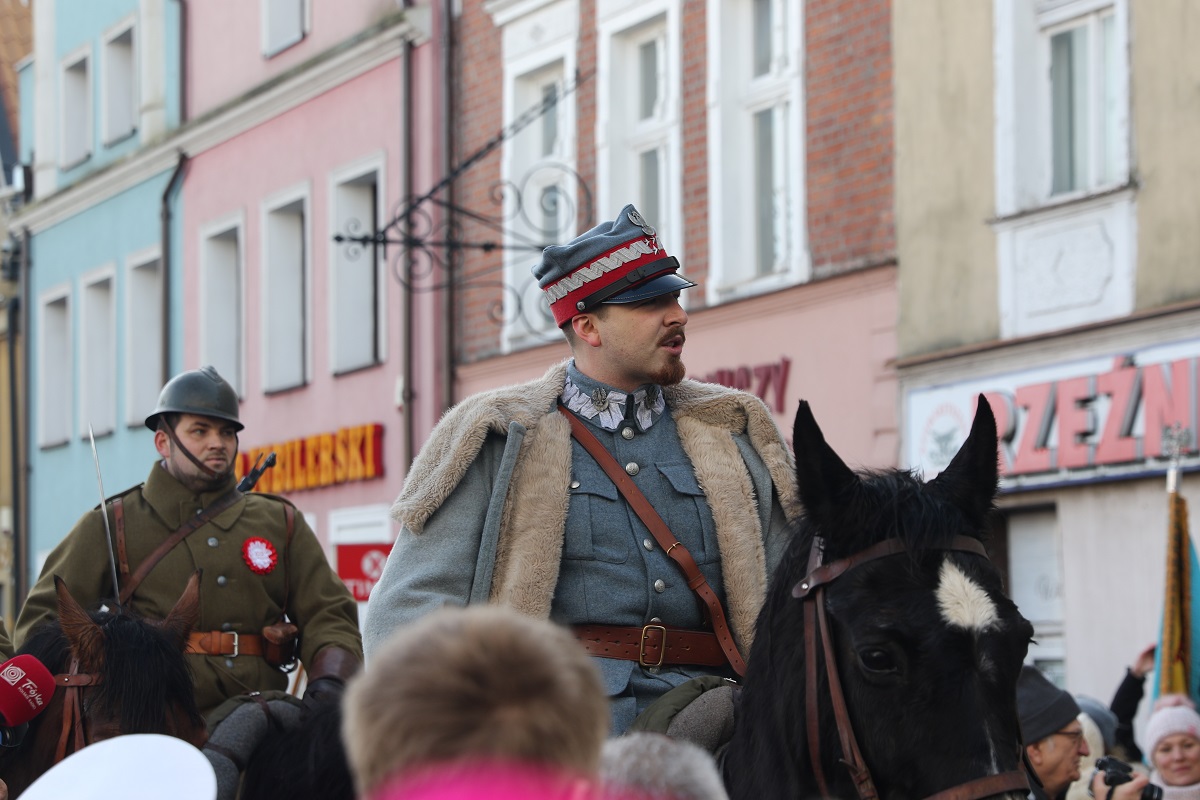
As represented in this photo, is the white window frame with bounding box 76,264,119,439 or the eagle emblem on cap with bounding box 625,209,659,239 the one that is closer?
the eagle emblem on cap with bounding box 625,209,659,239

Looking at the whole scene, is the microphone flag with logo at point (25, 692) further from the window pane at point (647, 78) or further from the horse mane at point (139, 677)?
the window pane at point (647, 78)

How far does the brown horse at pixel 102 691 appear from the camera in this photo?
6.01 metres

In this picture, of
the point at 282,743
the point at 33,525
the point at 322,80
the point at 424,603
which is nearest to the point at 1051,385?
the point at 282,743

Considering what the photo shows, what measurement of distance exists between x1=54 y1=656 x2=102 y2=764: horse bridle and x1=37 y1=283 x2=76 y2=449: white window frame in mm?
22980

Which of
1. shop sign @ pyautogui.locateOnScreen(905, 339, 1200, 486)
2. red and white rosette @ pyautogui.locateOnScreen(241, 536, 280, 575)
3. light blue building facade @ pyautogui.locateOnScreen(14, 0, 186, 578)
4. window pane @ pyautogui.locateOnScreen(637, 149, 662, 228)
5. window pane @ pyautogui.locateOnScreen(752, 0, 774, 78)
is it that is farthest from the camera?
light blue building facade @ pyautogui.locateOnScreen(14, 0, 186, 578)

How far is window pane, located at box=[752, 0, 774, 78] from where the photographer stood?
16.5 meters

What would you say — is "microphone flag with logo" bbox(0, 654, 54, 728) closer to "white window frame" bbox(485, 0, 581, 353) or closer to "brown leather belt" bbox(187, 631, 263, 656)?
"brown leather belt" bbox(187, 631, 263, 656)

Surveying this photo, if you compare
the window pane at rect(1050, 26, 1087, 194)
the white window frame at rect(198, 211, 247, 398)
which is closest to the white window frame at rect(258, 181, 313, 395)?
the white window frame at rect(198, 211, 247, 398)

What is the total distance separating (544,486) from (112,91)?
23.8 meters

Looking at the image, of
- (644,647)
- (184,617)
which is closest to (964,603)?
(644,647)

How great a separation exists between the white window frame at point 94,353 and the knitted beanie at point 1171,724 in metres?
20.7

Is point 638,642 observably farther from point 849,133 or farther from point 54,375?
point 54,375

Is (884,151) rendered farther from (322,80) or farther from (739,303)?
(322,80)

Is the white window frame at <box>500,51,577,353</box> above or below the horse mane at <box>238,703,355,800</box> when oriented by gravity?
above
